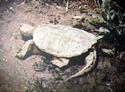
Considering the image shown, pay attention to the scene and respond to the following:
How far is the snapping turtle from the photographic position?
3.62m

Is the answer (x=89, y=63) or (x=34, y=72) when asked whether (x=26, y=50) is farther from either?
(x=89, y=63)

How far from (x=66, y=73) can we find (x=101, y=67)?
0.57m

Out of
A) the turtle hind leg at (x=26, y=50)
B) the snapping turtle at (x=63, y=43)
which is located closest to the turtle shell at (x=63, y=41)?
the snapping turtle at (x=63, y=43)

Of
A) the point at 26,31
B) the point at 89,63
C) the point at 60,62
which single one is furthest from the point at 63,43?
the point at 26,31

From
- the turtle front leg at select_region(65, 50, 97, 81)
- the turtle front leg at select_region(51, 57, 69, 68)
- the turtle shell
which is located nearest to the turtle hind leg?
the turtle shell

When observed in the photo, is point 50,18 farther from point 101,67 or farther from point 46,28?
point 101,67

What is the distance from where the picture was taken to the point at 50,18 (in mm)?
4656

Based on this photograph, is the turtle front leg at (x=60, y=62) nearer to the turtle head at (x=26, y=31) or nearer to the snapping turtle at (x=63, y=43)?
the snapping turtle at (x=63, y=43)

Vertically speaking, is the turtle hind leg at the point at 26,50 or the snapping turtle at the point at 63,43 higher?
the snapping turtle at the point at 63,43

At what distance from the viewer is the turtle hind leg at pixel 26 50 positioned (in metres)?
3.83

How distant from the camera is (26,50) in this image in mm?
3869

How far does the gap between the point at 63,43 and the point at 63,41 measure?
35 millimetres

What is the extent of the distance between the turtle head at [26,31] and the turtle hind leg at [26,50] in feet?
0.70

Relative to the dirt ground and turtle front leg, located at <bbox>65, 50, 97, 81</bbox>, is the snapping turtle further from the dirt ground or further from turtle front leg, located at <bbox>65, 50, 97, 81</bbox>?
the dirt ground
